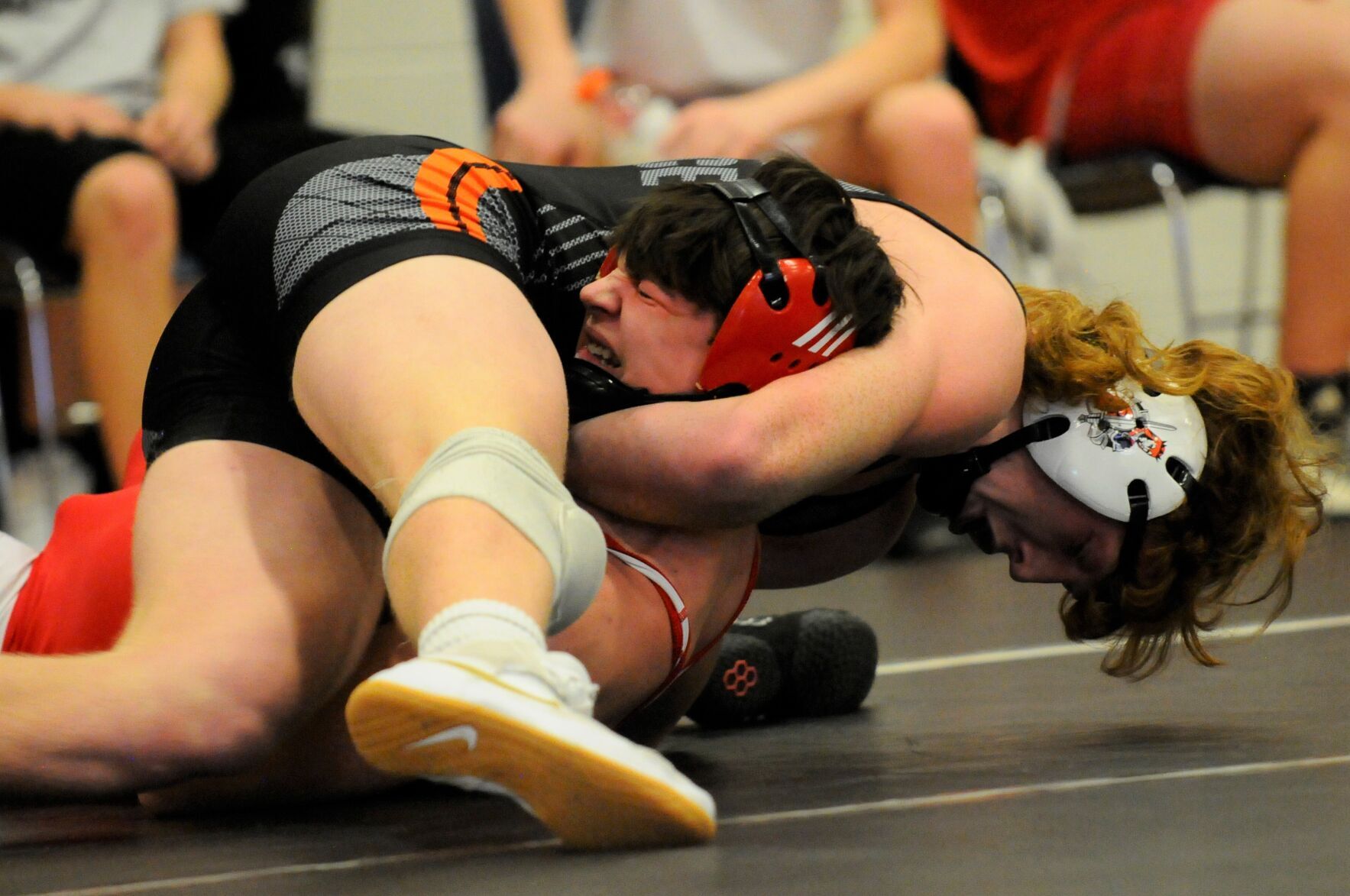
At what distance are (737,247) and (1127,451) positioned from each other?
0.52 metres

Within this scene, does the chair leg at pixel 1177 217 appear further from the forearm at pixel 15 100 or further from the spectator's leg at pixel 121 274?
the forearm at pixel 15 100

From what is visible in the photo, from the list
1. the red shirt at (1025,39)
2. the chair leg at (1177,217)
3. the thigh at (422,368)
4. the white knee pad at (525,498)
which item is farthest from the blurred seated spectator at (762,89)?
the white knee pad at (525,498)

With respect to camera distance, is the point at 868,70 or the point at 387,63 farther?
the point at 387,63

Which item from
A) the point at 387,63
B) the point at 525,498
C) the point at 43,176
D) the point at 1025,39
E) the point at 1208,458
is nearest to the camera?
the point at 525,498

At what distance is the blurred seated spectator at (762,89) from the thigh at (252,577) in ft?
6.19

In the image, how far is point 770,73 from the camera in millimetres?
3697

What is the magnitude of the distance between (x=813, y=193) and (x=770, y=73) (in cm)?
219

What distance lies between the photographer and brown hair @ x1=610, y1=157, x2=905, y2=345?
1499mm

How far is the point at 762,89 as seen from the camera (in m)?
3.63

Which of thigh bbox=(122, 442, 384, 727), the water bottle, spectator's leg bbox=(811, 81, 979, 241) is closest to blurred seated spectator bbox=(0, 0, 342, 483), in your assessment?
the water bottle

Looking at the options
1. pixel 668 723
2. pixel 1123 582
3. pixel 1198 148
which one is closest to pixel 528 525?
pixel 668 723

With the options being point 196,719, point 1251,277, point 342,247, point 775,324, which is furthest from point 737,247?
point 1251,277

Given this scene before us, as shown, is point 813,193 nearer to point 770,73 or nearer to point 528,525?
point 528,525

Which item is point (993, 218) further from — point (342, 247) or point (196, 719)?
point (196, 719)
